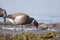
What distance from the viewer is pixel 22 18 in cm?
155

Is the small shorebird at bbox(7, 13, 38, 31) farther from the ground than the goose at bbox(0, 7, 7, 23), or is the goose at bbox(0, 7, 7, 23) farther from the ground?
the goose at bbox(0, 7, 7, 23)

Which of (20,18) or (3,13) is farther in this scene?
(3,13)

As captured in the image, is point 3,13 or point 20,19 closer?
point 20,19

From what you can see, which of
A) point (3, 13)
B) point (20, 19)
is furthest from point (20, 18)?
point (3, 13)

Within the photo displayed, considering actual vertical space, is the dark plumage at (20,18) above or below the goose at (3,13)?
below

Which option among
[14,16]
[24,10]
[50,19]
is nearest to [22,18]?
[14,16]

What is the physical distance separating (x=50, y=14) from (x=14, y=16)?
0.42 m

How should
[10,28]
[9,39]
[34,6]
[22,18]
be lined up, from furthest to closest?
[34,6]
[10,28]
[22,18]
[9,39]

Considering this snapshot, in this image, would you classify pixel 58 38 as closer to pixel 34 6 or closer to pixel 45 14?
pixel 45 14

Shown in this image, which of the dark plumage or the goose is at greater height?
the goose

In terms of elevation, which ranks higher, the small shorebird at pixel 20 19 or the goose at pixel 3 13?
the goose at pixel 3 13

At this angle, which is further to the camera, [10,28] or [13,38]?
[10,28]

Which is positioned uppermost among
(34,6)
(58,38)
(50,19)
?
(34,6)

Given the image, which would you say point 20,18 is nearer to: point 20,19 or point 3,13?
point 20,19
